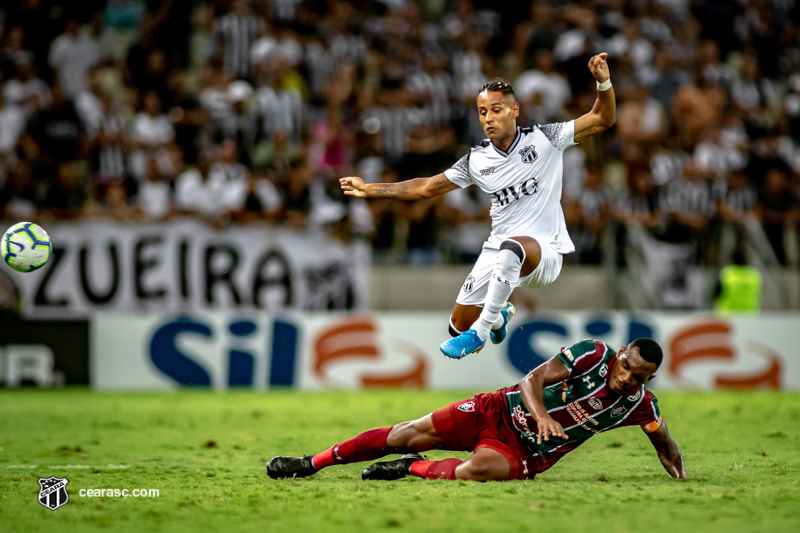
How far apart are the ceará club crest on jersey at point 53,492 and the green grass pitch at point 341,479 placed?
0.08 m

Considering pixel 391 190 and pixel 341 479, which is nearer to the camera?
pixel 341 479

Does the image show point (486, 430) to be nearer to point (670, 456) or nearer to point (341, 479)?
point (341, 479)

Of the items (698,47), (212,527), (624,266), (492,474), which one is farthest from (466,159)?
(698,47)

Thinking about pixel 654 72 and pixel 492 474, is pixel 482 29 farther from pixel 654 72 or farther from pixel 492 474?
pixel 492 474

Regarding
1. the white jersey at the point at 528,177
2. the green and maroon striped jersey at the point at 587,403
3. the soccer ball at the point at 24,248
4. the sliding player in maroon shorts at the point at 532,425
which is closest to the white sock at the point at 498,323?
the white jersey at the point at 528,177

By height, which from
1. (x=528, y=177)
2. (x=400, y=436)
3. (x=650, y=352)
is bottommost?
(x=400, y=436)

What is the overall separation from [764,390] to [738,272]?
2.00 meters

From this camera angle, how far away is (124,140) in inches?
633

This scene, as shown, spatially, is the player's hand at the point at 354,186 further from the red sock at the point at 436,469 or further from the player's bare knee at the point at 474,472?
the player's bare knee at the point at 474,472

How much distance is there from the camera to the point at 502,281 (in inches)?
315

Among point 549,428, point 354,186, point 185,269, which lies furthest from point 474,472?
point 185,269

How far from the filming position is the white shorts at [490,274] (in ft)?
26.9

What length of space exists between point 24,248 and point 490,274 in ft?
13.8

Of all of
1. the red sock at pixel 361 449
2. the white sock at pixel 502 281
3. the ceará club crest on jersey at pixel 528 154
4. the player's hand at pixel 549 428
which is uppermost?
the ceará club crest on jersey at pixel 528 154
